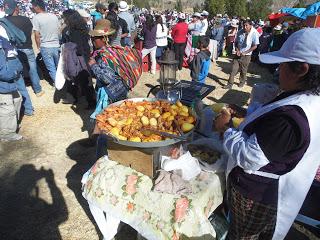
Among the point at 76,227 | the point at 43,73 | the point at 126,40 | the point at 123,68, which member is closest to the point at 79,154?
the point at 76,227

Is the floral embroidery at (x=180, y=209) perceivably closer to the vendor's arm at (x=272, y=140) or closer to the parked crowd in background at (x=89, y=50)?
the vendor's arm at (x=272, y=140)

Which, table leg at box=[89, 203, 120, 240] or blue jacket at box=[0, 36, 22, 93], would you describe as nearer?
table leg at box=[89, 203, 120, 240]

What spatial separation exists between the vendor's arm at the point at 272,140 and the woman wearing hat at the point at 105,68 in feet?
6.86

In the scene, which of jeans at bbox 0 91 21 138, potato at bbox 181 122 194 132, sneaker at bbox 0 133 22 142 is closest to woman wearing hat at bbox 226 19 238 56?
jeans at bbox 0 91 21 138

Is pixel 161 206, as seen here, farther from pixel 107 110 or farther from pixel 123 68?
pixel 123 68

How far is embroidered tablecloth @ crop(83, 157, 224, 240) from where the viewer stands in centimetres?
194

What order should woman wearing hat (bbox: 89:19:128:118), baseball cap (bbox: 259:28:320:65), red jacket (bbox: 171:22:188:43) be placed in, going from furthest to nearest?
red jacket (bbox: 171:22:188:43) → woman wearing hat (bbox: 89:19:128:118) → baseball cap (bbox: 259:28:320:65)

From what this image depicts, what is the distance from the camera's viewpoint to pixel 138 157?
2.16 meters

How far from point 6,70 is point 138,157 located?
135 inches

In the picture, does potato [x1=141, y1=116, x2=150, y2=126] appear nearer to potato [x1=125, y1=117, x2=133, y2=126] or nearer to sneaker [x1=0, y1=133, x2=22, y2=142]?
potato [x1=125, y1=117, x2=133, y2=126]

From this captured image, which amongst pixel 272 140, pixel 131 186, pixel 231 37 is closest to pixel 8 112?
pixel 131 186

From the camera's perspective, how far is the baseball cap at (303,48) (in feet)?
4.91

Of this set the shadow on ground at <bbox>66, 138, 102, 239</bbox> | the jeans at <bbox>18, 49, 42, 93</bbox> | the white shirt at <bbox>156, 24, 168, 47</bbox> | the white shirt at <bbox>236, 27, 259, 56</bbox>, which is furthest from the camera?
the white shirt at <bbox>156, 24, 168, 47</bbox>

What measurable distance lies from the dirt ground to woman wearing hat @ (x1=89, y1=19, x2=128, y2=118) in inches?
50.6
